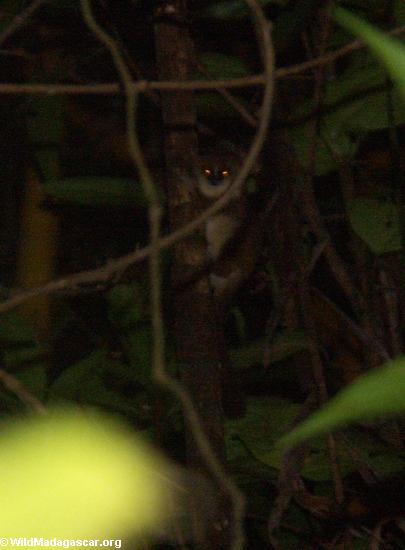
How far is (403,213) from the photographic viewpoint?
1.42 meters

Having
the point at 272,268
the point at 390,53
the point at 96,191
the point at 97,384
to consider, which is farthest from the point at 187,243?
the point at 390,53

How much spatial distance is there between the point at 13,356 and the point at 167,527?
15.9 inches

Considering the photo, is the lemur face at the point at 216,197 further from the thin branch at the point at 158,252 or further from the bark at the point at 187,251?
the thin branch at the point at 158,252

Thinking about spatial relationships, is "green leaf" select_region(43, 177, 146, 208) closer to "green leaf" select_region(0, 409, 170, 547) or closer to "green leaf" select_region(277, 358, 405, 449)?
"green leaf" select_region(0, 409, 170, 547)

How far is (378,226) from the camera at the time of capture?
4.60 feet

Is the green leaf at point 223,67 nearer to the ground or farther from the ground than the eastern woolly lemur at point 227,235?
farther from the ground

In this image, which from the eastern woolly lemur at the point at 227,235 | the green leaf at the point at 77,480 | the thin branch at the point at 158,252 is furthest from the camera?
the eastern woolly lemur at the point at 227,235

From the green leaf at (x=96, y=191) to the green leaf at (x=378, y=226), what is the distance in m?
0.42

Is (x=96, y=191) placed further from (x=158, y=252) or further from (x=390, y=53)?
(x=390, y=53)

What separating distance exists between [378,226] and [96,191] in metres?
0.53

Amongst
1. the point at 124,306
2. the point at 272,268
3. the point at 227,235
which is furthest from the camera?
the point at 227,235

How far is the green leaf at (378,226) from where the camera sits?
4.59 ft

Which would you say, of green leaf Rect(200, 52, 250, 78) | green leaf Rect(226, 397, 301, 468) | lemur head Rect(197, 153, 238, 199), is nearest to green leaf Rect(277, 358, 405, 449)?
green leaf Rect(226, 397, 301, 468)

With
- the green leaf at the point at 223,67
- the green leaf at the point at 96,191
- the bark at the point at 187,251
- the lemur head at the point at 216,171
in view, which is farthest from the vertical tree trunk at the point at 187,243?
the lemur head at the point at 216,171
